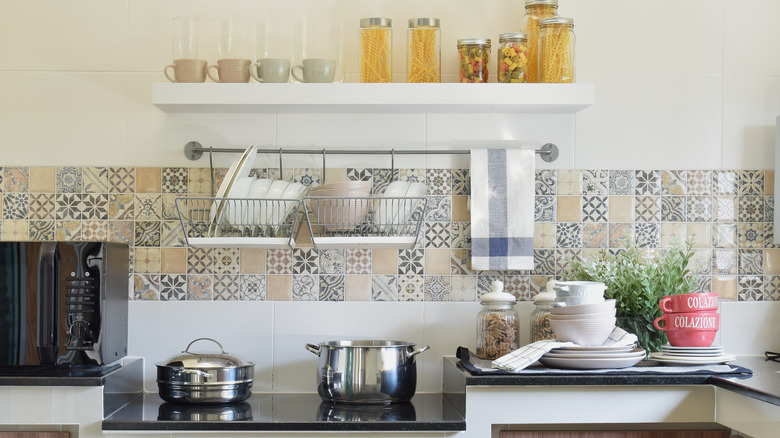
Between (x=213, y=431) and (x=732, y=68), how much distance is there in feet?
5.88

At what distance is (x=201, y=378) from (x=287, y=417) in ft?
0.86

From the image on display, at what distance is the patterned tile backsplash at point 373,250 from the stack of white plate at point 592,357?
442 millimetres

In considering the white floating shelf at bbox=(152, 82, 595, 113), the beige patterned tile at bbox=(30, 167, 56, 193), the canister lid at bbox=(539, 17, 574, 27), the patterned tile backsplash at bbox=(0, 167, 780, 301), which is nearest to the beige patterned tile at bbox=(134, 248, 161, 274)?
the patterned tile backsplash at bbox=(0, 167, 780, 301)

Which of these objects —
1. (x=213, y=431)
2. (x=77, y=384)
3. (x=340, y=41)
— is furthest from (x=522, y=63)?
(x=77, y=384)

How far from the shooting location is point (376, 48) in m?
2.14

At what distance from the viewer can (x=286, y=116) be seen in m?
2.29

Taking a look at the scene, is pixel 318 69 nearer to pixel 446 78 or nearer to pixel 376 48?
pixel 376 48

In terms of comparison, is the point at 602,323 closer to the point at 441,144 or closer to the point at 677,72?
the point at 441,144

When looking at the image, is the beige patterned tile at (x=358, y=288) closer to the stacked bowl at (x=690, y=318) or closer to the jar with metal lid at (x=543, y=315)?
the jar with metal lid at (x=543, y=315)

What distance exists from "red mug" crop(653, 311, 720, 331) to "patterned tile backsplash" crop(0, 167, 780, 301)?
388mm

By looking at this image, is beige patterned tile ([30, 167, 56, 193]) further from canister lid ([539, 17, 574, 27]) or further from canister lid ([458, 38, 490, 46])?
canister lid ([539, 17, 574, 27])

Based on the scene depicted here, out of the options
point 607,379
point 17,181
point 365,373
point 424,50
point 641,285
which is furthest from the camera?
point 17,181

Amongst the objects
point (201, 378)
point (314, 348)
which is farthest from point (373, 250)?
point (201, 378)

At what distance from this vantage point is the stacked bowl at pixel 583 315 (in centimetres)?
186
